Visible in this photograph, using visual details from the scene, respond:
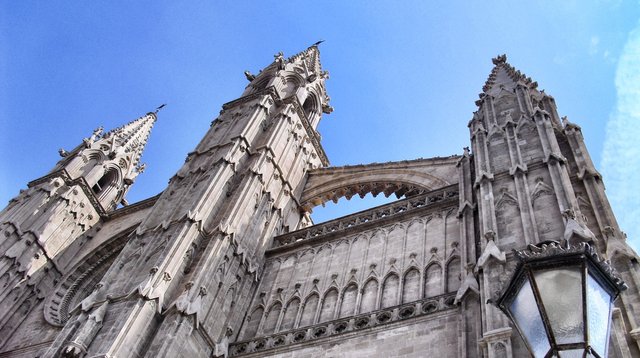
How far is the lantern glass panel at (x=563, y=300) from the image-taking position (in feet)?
13.6

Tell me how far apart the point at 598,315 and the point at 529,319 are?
0.45m

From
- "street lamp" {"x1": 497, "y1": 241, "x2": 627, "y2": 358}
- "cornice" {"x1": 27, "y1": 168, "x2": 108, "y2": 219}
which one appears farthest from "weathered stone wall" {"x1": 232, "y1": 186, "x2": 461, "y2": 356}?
"cornice" {"x1": 27, "y1": 168, "x2": 108, "y2": 219}

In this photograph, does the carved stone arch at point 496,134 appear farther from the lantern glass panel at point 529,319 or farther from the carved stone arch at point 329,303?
the lantern glass panel at point 529,319

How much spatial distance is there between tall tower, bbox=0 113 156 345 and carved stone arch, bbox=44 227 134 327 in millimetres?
364

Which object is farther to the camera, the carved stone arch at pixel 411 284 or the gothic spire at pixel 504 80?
the gothic spire at pixel 504 80

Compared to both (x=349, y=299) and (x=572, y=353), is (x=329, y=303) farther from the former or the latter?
(x=572, y=353)

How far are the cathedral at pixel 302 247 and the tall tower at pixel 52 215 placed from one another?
7 cm

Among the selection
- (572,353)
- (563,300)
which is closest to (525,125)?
(563,300)

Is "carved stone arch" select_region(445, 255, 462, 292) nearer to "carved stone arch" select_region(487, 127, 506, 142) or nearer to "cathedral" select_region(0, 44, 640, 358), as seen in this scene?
"cathedral" select_region(0, 44, 640, 358)

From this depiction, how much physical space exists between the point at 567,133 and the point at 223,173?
8.69 metres

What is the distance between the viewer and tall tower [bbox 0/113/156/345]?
19.3 meters

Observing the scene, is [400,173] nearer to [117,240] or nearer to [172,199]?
[172,199]

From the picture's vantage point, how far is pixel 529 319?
4.59 m

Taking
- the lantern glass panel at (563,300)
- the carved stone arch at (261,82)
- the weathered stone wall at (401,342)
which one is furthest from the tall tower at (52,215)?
the lantern glass panel at (563,300)
